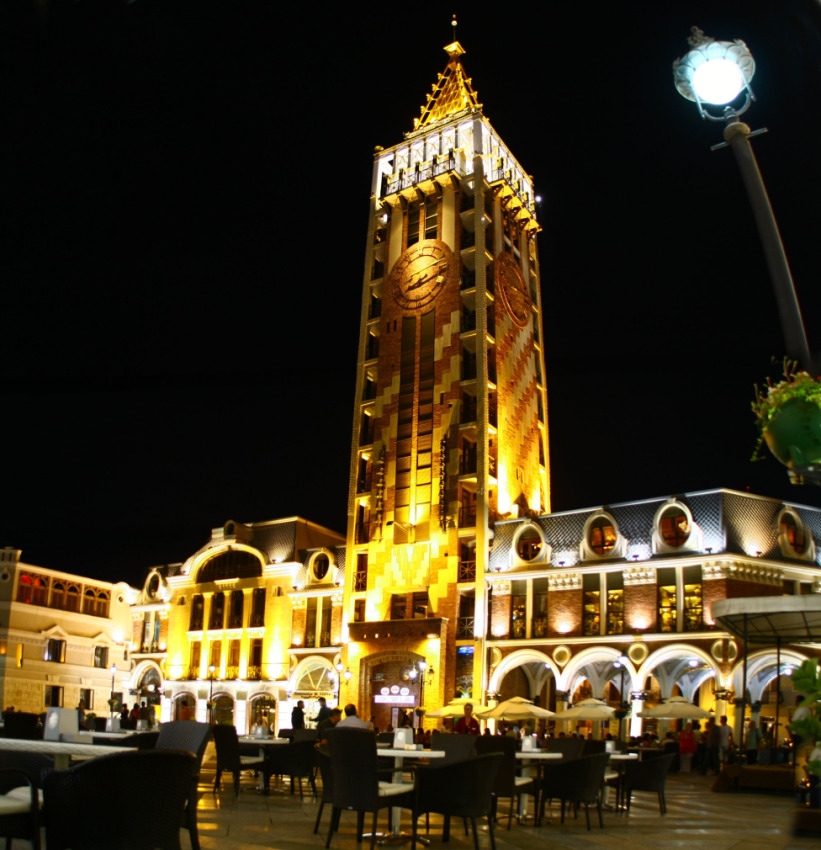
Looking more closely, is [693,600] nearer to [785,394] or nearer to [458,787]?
[458,787]

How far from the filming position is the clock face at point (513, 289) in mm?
41875

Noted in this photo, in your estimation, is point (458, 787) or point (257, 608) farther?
point (257, 608)

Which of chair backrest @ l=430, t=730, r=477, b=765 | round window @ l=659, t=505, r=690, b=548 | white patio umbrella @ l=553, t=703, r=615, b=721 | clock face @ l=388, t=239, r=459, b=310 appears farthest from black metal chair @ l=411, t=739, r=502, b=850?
clock face @ l=388, t=239, r=459, b=310

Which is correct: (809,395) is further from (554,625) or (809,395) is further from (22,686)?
(22,686)

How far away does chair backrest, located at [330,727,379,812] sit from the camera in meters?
7.41

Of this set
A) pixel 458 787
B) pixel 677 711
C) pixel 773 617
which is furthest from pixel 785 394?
pixel 677 711

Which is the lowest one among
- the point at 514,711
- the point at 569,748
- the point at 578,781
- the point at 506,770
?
the point at 578,781

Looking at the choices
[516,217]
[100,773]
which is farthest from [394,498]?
[100,773]

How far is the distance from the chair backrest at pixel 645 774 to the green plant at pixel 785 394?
8330 millimetres

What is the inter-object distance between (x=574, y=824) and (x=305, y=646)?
102 feet

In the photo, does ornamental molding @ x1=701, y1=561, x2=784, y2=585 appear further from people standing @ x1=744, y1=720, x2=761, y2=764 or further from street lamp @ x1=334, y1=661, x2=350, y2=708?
street lamp @ x1=334, y1=661, x2=350, y2=708

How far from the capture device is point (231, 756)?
472 inches

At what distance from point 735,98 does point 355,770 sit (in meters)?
6.04

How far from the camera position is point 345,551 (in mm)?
40938
